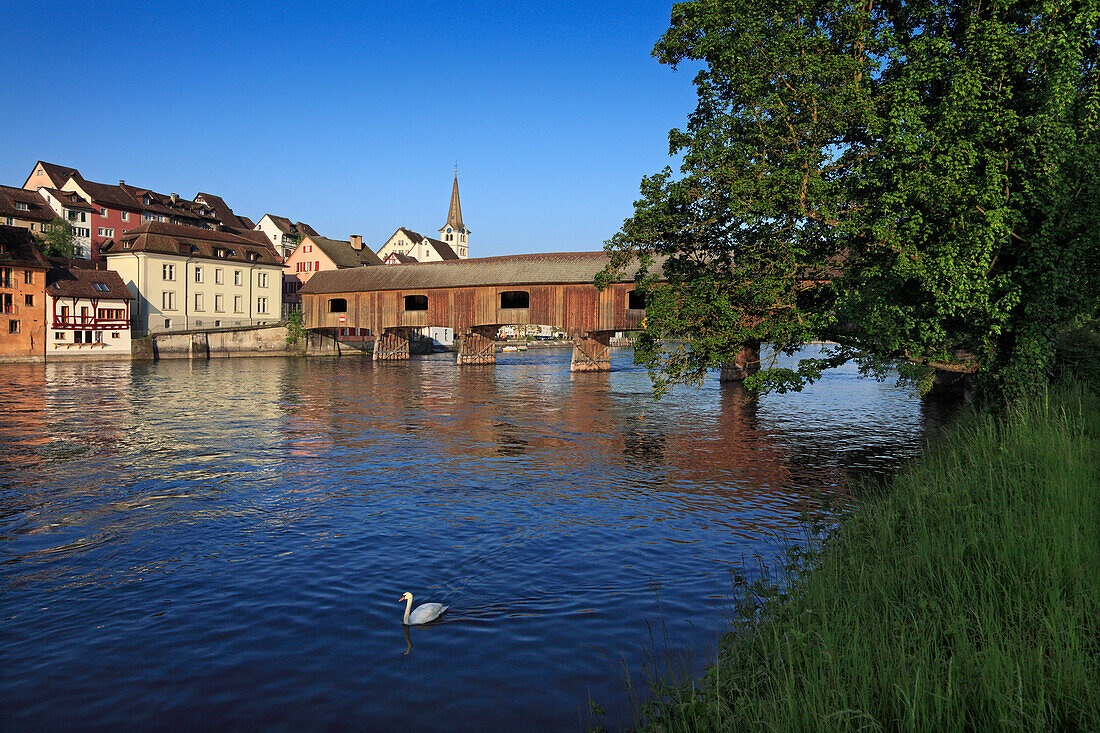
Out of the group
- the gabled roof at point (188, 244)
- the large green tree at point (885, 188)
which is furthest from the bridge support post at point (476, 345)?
the large green tree at point (885, 188)

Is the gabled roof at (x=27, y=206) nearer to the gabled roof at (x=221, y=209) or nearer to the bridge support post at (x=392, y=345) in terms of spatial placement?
the gabled roof at (x=221, y=209)

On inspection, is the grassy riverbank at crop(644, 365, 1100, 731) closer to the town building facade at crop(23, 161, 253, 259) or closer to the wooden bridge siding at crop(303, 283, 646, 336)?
the wooden bridge siding at crop(303, 283, 646, 336)

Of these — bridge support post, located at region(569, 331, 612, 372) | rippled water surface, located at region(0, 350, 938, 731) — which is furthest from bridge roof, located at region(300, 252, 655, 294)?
rippled water surface, located at region(0, 350, 938, 731)

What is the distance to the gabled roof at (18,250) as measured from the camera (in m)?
49.7

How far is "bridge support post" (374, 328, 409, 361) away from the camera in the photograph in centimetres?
5889

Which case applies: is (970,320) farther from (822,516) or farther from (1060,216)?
(822,516)

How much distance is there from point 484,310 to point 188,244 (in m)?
31.0

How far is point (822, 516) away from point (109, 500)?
12.3m

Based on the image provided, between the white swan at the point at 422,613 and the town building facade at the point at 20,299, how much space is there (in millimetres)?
53546

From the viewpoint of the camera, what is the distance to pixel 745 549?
994 centimetres

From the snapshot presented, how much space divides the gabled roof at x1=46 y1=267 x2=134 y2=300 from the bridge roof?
13621 millimetres

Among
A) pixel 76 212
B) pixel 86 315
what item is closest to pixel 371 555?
pixel 86 315

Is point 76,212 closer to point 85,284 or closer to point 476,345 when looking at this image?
point 85,284

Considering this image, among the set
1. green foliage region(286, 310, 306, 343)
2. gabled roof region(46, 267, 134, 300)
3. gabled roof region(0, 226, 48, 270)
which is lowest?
green foliage region(286, 310, 306, 343)
